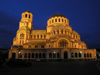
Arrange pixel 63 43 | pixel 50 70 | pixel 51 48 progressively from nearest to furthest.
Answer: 1. pixel 50 70
2. pixel 51 48
3. pixel 63 43

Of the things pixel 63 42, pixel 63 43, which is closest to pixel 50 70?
pixel 63 43

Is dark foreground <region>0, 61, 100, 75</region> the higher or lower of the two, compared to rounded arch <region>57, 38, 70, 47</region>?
lower

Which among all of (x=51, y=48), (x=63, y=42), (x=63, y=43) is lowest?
(x=51, y=48)

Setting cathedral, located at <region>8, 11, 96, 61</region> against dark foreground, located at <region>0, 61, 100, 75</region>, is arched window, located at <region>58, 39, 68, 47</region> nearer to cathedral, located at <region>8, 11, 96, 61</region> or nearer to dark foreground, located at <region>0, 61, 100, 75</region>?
cathedral, located at <region>8, 11, 96, 61</region>

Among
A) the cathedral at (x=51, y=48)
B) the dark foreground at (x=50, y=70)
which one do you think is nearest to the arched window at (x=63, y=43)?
the cathedral at (x=51, y=48)

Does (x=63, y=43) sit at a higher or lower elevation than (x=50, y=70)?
higher

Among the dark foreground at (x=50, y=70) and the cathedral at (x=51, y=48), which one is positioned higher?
the cathedral at (x=51, y=48)

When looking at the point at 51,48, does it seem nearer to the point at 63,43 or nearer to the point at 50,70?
the point at 63,43

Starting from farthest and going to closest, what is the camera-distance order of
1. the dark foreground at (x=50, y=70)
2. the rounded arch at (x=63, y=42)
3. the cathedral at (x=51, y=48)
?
the rounded arch at (x=63, y=42), the cathedral at (x=51, y=48), the dark foreground at (x=50, y=70)

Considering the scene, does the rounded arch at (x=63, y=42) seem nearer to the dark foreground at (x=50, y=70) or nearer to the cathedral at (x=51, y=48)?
the cathedral at (x=51, y=48)

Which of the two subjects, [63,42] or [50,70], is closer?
[50,70]

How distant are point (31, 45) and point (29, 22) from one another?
15234mm

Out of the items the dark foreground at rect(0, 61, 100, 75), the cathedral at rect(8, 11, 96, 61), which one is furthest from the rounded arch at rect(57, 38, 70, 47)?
the dark foreground at rect(0, 61, 100, 75)

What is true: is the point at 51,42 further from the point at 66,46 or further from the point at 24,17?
the point at 24,17
